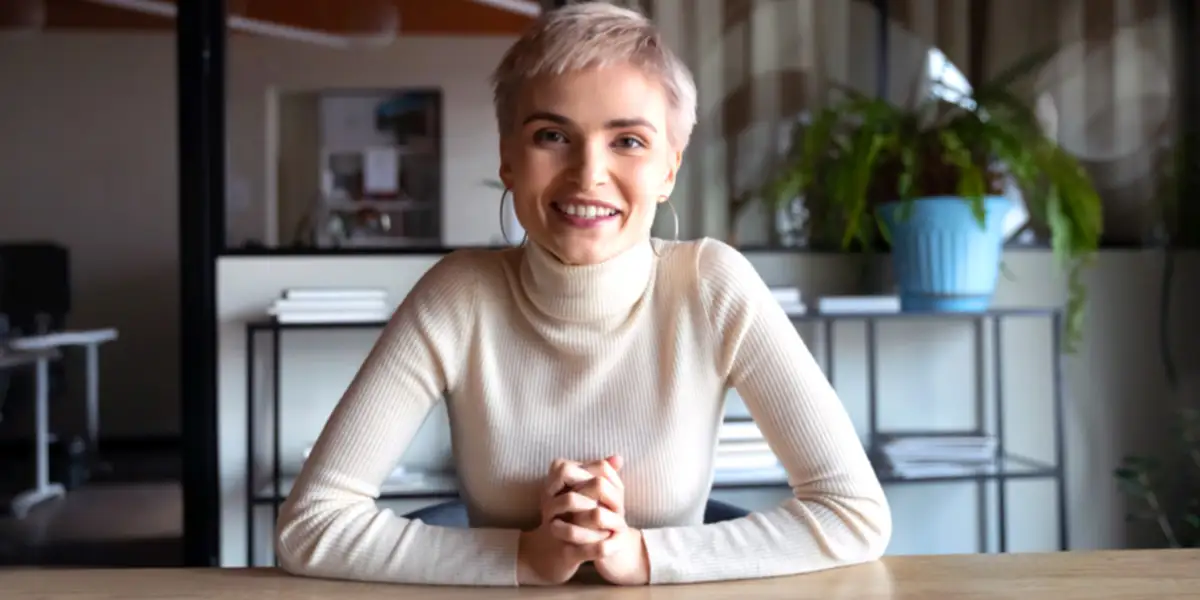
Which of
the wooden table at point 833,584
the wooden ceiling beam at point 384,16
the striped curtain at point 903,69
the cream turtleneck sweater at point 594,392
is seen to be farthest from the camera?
the wooden ceiling beam at point 384,16

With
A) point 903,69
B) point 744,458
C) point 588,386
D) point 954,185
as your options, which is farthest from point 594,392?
point 903,69

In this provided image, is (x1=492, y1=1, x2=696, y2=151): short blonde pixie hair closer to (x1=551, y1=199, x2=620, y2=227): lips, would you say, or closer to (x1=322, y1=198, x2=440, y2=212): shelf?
(x1=551, y1=199, x2=620, y2=227): lips

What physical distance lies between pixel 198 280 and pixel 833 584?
239 cm

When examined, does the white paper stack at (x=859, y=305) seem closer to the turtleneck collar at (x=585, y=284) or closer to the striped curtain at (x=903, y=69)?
the striped curtain at (x=903, y=69)

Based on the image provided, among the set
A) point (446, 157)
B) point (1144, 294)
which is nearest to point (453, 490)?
point (446, 157)

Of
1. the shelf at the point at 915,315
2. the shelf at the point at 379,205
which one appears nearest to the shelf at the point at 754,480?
the shelf at the point at 915,315

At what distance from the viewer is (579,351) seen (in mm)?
1198

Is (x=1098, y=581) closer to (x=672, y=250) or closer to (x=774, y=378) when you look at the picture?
(x=774, y=378)

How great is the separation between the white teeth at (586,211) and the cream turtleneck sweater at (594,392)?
90 mm

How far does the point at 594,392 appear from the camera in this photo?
1.19 meters

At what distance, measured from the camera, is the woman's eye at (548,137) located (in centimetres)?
109

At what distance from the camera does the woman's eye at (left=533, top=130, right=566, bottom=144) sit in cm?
109

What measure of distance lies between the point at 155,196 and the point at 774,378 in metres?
6.53

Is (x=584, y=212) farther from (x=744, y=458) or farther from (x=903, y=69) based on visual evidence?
(x=903, y=69)
